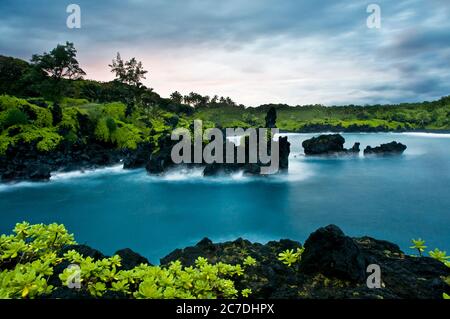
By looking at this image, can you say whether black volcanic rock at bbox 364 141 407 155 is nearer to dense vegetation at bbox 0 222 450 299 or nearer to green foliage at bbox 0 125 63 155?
green foliage at bbox 0 125 63 155

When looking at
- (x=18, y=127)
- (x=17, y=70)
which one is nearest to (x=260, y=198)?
(x=18, y=127)

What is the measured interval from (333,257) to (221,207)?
26.9 m

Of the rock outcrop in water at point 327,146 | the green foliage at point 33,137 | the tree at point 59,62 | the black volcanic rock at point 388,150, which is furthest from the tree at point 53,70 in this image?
the black volcanic rock at point 388,150

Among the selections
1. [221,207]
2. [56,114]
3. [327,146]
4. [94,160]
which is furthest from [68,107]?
[327,146]

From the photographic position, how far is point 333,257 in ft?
22.5

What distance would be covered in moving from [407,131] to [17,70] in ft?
512

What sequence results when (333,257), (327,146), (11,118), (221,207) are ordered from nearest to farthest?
1. (333,257)
2. (221,207)
3. (11,118)
4. (327,146)

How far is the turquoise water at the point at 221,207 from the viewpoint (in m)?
26.0

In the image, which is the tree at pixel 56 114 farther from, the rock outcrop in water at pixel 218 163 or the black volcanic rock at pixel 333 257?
the black volcanic rock at pixel 333 257

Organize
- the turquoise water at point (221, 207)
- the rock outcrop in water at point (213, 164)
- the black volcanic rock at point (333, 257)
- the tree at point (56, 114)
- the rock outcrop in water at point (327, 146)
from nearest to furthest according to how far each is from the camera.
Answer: the black volcanic rock at point (333, 257) → the turquoise water at point (221, 207) → the tree at point (56, 114) → the rock outcrop in water at point (213, 164) → the rock outcrop in water at point (327, 146)

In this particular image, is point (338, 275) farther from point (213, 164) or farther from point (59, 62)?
point (59, 62)

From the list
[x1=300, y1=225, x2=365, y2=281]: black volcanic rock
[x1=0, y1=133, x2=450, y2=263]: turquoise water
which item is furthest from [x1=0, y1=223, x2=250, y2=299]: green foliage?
[x1=0, y1=133, x2=450, y2=263]: turquoise water

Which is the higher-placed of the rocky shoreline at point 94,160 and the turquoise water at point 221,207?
the rocky shoreline at point 94,160

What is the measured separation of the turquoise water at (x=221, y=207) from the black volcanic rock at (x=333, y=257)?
54.7 ft
